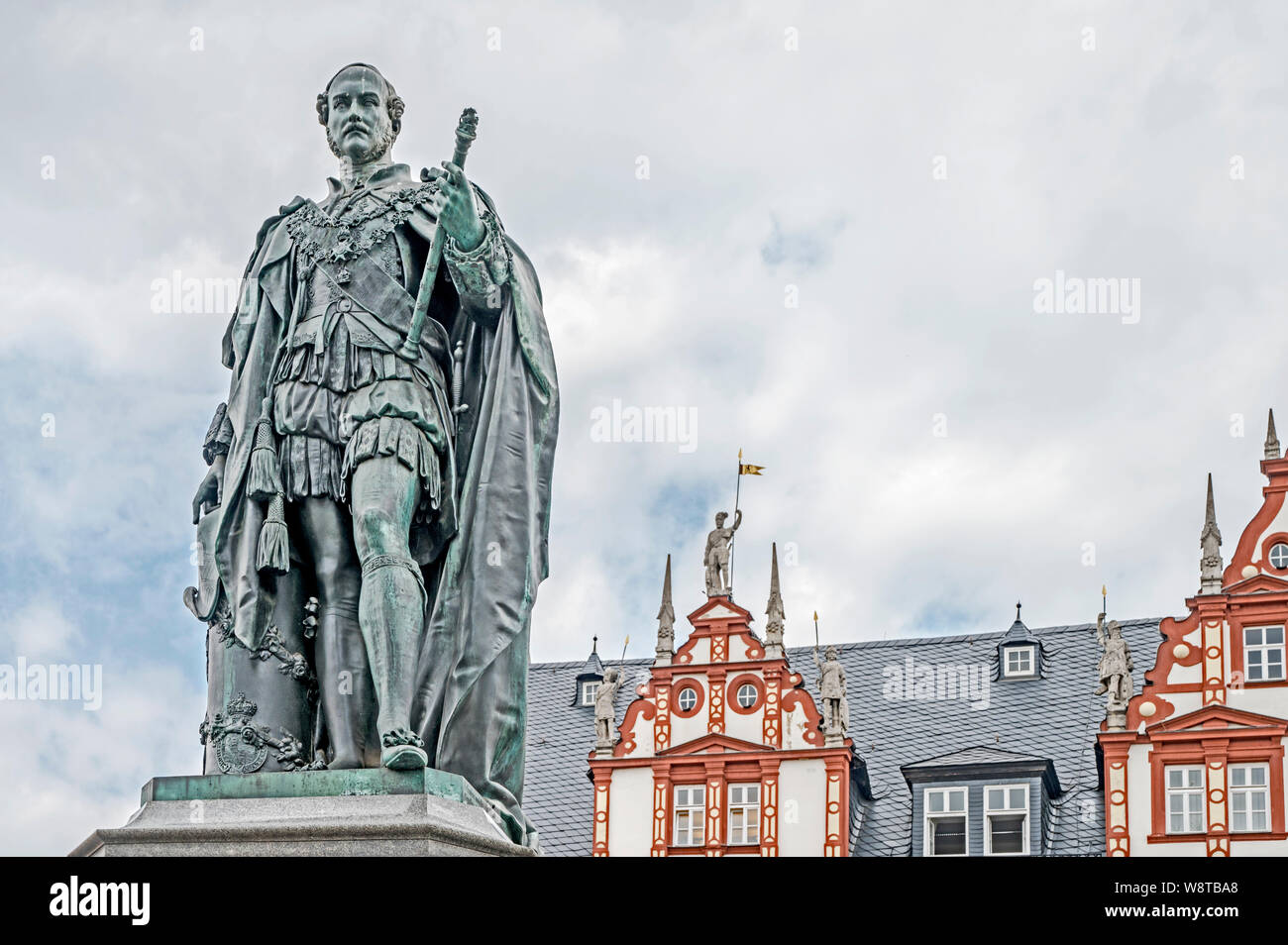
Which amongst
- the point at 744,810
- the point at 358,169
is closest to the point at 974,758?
the point at 744,810

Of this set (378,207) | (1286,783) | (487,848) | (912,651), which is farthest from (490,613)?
(912,651)

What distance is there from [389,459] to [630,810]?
29158 millimetres

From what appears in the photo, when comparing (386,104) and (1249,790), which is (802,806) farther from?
(386,104)

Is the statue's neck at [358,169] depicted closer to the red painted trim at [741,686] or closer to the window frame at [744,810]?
the window frame at [744,810]

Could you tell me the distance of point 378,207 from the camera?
30.4 ft

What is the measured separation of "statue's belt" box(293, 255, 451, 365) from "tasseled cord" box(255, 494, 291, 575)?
754 mm

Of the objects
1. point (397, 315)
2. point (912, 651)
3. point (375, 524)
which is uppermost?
point (912, 651)

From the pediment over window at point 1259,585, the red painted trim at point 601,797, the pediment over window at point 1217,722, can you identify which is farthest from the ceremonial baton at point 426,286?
the red painted trim at point 601,797

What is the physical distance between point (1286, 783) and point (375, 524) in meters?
27.8

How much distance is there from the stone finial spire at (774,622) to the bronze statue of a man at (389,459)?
28.5 metres

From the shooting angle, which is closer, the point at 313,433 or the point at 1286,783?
the point at 313,433

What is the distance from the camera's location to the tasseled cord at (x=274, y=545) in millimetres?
8695
